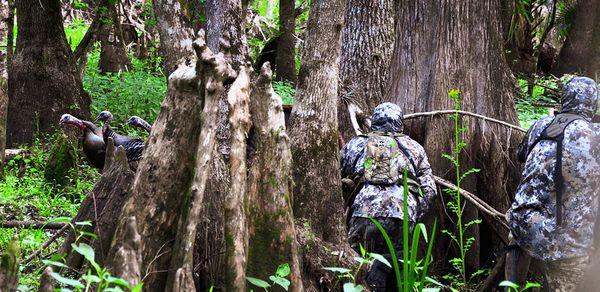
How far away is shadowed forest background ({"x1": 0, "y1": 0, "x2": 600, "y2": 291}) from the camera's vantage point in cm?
468

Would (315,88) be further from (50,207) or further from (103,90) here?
(103,90)

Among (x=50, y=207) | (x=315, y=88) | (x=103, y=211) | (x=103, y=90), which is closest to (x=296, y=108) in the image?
(x=315, y=88)

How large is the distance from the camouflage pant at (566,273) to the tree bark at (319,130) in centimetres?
175

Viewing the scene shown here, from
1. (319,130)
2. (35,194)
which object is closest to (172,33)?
(319,130)

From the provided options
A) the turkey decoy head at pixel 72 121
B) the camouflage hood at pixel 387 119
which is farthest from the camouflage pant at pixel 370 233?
the turkey decoy head at pixel 72 121

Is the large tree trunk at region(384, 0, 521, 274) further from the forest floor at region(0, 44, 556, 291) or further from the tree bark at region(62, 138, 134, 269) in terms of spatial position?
the forest floor at region(0, 44, 556, 291)

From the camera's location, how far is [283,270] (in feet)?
15.4

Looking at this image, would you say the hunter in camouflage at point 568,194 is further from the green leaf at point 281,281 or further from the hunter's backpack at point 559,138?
the green leaf at point 281,281

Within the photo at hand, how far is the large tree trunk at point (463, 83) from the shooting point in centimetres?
838

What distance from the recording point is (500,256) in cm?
722

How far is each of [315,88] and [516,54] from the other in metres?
13.3

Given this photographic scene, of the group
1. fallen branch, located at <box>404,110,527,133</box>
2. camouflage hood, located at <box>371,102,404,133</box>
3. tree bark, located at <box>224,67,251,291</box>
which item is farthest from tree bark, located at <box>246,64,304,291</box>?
fallen branch, located at <box>404,110,527,133</box>

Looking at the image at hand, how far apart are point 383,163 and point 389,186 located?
22cm

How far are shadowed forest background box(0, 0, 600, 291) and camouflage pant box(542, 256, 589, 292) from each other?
727 mm
